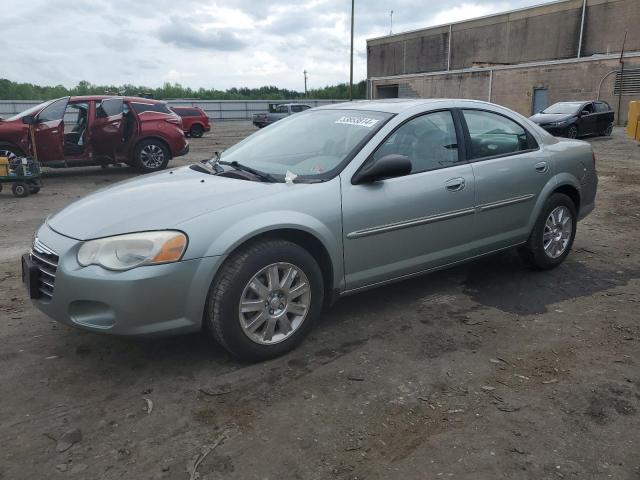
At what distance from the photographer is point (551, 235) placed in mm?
4887

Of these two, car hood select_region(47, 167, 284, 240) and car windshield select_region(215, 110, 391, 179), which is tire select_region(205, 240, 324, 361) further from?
car windshield select_region(215, 110, 391, 179)

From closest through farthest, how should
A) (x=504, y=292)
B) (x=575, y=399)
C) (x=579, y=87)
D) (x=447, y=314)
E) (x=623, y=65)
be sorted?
1. (x=575, y=399)
2. (x=447, y=314)
3. (x=504, y=292)
4. (x=623, y=65)
5. (x=579, y=87)

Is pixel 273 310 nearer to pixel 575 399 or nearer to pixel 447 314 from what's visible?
pixel 447 314

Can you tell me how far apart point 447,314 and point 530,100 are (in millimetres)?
33210

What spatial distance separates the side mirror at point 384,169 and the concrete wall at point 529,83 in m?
30.1

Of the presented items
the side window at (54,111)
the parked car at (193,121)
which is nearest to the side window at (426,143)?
the side window at (54,111)

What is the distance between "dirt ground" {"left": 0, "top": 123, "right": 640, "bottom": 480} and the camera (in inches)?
93.6

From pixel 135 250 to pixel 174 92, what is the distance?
57.9 meters

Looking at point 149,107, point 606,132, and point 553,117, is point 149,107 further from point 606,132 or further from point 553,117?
point 606,132

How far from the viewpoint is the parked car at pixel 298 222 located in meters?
2.91

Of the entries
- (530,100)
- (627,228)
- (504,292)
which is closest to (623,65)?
(530,100)

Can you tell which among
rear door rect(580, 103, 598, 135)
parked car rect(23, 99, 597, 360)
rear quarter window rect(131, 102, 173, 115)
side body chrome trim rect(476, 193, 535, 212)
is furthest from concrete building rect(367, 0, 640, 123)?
parked car rect(23, 99, 597, 360)

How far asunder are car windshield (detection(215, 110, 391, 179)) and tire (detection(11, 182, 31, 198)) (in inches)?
244

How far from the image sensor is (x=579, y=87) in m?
31.1
